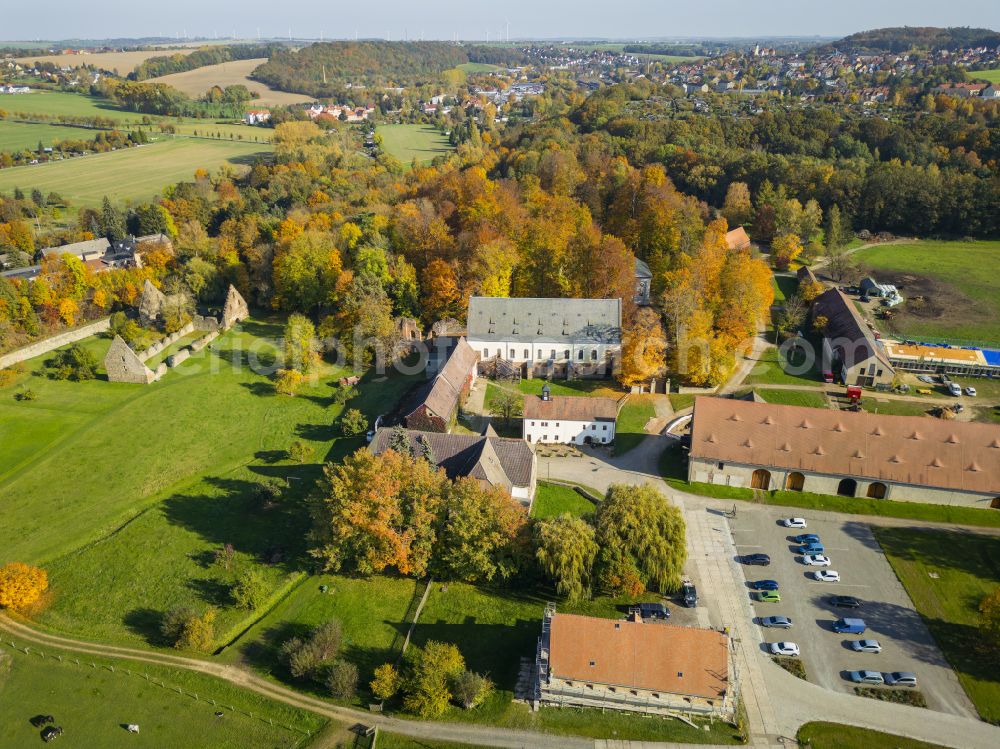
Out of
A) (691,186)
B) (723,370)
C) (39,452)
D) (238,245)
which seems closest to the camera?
(39,452)

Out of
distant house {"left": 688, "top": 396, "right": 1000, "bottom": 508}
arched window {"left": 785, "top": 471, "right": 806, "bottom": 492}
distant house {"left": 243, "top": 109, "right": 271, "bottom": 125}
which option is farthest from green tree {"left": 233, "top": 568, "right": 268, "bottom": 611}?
distant house {"left": 243, "top": 109, "right": 271, "bottom": 125}

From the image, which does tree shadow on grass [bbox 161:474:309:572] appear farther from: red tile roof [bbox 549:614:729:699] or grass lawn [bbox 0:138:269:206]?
grass lawn [bbox 0:138:269:206]

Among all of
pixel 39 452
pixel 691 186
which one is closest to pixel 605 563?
pixel 39 452

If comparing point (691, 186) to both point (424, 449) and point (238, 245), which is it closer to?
point (238, 245)

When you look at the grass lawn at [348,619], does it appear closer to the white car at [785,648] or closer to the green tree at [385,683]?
the green tree at [385,683]

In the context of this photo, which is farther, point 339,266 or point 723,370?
point 339,266

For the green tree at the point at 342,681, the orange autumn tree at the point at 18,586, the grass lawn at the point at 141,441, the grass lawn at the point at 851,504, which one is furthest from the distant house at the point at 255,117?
the green tree at the point at 342,681

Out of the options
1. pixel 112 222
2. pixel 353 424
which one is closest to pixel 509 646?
pixel 353 424
